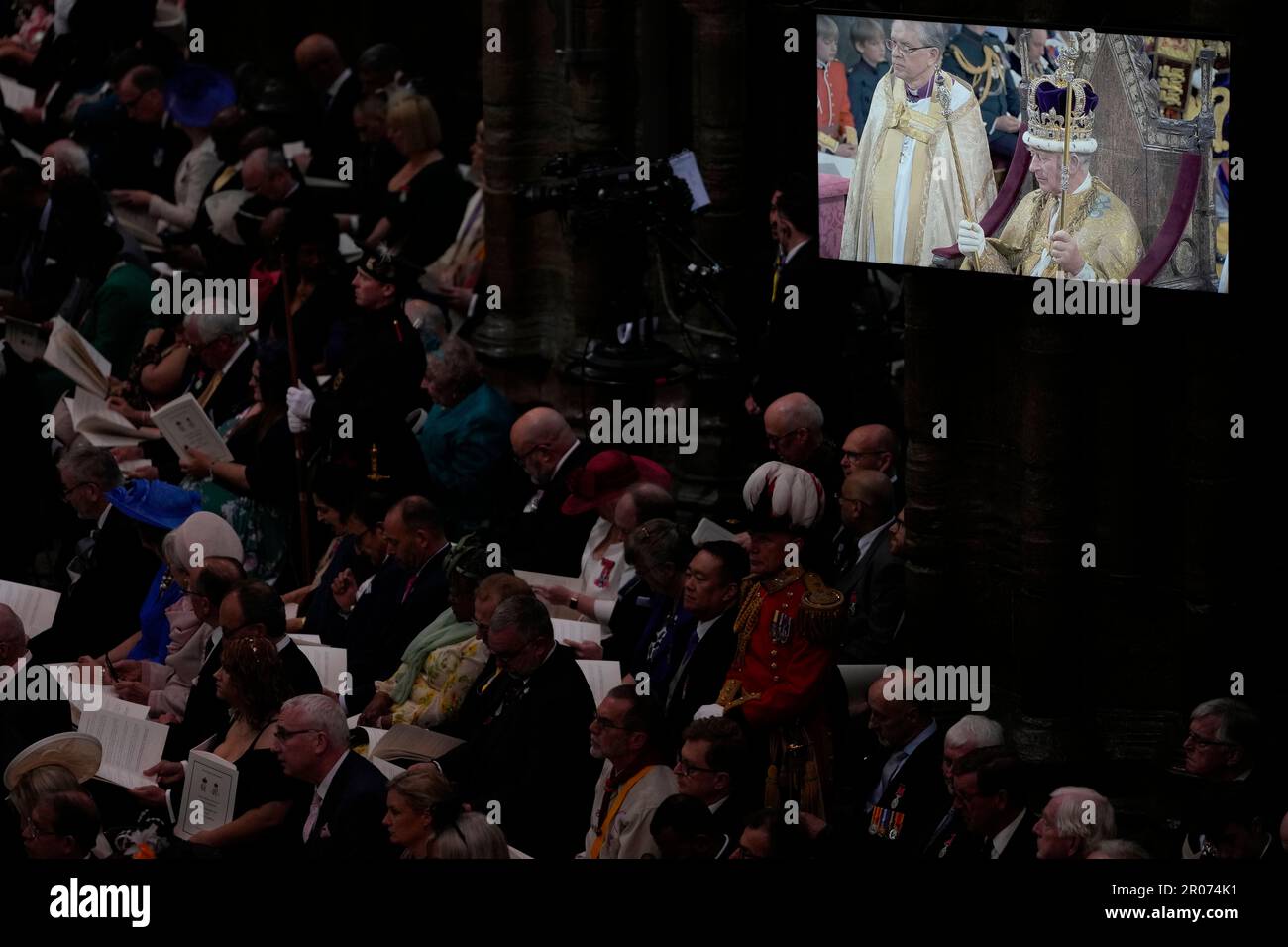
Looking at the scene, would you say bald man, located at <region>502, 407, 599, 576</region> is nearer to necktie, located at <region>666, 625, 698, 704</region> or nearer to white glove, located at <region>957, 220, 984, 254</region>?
necktie, located at <region>666, 625, 698, 704</region>

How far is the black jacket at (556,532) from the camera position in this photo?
10508 mm

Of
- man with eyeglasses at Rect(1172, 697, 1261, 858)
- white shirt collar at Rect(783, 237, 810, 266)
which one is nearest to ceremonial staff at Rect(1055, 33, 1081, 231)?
man with eyeglasses at Rect(1172, 697, 1261, 858)

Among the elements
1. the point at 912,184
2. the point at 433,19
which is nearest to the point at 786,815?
the point at 912,184

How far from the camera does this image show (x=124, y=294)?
43.0ft

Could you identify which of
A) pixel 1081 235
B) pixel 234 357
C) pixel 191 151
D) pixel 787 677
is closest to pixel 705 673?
pixel 787 677

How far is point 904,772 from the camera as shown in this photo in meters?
8.68

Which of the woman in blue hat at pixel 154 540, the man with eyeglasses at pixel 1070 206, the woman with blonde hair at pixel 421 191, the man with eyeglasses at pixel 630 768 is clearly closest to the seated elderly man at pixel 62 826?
A: the man with eyeglasses at pixel 630 768

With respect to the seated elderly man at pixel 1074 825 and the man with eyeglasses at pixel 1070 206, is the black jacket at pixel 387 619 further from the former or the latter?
the seated elderly man at pixel 1074 825

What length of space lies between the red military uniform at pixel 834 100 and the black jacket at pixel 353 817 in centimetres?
318

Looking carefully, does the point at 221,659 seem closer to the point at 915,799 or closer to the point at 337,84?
the point at 915,799

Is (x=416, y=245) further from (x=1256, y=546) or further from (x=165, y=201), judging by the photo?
(x=1256, y=546)

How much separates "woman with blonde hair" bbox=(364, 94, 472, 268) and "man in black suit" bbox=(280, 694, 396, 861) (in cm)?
567

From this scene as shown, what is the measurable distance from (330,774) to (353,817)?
7.3 inches

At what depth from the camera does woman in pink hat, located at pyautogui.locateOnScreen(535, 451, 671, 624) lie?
10.0m
